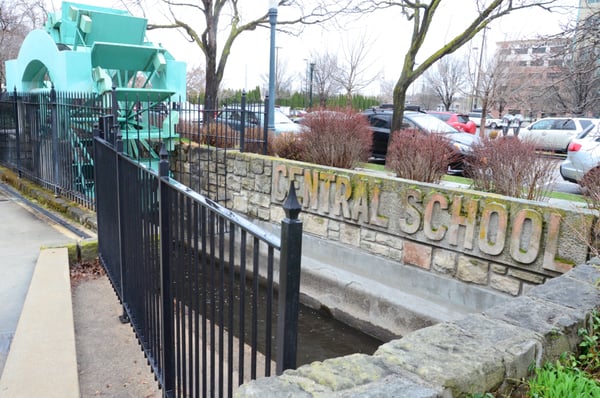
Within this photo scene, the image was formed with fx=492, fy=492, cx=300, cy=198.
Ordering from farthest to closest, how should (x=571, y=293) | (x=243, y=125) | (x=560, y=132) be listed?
1. (x=560, y=132)
2. (x=243, y=125)
3. (x=571, y=293)

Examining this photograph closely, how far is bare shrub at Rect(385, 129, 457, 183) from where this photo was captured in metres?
6.93

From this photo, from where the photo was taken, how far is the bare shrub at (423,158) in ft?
22.7

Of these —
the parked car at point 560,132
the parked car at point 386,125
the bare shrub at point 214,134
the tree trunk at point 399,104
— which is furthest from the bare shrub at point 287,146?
the parked car at point 560,132

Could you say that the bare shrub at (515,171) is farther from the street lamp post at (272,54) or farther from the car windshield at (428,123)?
the car windshield at (428,123)

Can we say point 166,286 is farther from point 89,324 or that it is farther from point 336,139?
point 336,139

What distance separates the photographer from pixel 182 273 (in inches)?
101

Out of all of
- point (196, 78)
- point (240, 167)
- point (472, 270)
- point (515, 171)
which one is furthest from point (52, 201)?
point (196, 78)

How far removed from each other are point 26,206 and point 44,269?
3763 millimetres

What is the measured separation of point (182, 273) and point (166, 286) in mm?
196

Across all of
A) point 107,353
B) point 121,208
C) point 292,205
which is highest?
point 292,205

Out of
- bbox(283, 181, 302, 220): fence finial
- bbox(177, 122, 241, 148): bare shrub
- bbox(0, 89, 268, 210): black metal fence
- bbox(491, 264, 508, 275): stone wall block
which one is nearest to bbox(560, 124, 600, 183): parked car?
bbox(491, 264, 508, 275): stone wall block

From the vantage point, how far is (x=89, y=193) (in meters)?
8.15

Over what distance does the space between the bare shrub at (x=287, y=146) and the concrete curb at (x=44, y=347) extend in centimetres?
546

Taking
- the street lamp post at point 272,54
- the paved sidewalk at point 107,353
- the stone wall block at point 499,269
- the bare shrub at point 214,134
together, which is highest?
the street lamp post at point 272,54
